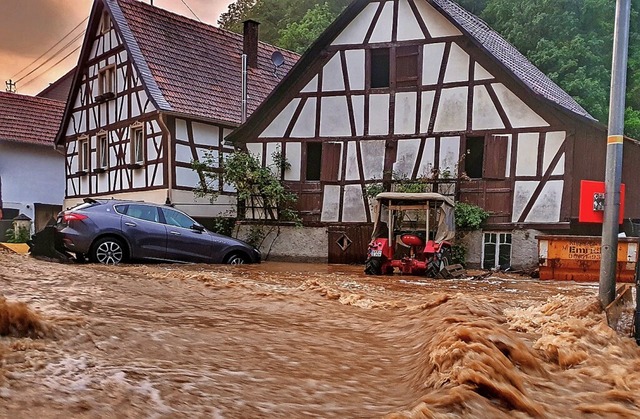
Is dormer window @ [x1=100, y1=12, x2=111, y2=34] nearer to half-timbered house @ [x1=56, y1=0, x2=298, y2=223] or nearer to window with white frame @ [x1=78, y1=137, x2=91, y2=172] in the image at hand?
half-timbered house @ [x1=56, y1=0, x2=298, y2=223]

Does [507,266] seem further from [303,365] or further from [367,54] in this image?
[303,365]

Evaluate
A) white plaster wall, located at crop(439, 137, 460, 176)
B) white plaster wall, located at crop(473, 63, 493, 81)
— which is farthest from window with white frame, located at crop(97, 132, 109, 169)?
white plaster wall, located at crop(473, 63, 493, 81)

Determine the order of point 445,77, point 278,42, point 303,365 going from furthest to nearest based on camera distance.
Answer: point 278,42 < point 445,77 < point 303,365

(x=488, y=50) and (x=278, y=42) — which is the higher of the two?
(x=278, y=42)

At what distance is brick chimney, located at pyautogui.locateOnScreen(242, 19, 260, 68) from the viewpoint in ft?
73.8

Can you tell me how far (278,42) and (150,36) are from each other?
605 inches

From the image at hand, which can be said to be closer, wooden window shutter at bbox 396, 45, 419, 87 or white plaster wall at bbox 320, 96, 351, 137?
wooden window shutter at bbox 396, 45, 419, 87

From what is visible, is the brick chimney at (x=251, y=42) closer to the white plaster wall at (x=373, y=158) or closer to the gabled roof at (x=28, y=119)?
the white plaster wall at (x=373, y=158)

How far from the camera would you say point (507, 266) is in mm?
13930

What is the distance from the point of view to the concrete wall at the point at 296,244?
53.0ft

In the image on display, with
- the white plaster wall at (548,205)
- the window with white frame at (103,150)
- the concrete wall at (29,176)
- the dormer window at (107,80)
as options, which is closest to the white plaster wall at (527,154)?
the white plaster wall at (548,205)

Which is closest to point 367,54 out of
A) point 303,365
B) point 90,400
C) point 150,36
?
point 150,36

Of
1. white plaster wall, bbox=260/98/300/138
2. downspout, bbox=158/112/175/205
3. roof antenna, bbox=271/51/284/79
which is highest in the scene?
roof antenna, bbox=271/51/284/79

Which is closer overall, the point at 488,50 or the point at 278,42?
the point at 488,50
